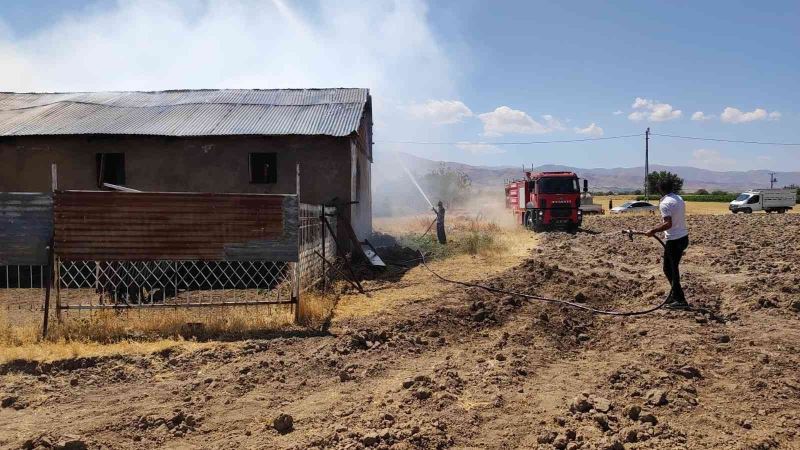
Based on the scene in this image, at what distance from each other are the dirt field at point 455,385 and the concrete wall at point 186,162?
7007 millimetres

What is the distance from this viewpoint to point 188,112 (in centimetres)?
1706

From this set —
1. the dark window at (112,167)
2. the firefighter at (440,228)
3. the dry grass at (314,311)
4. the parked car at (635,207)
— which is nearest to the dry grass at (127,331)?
the dry grass at (314,311)

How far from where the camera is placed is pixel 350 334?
7.15 meters

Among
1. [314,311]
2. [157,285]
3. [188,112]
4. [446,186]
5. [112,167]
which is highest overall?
[188,112]

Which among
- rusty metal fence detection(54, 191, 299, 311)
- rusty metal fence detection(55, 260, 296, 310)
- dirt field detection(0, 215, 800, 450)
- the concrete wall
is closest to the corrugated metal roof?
the concrete wall

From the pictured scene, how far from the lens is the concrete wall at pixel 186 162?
15273 mm

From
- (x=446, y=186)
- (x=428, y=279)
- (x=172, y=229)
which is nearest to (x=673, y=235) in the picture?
(x=428, y=279)

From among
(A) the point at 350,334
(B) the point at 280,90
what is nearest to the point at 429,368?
(A) the point at 350,334

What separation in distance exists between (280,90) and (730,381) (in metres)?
17.2

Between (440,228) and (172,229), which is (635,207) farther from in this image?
(172,229)

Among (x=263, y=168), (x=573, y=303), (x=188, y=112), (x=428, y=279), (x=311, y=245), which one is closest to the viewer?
(x=573, y=303)

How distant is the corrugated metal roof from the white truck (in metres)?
40.1

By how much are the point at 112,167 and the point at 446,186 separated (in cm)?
5129

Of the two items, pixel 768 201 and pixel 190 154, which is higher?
pixel 190 154
